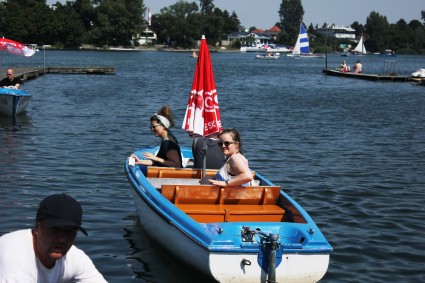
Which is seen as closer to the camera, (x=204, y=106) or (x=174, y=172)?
(x=204, y=106)

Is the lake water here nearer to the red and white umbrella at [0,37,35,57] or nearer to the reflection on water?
the reflection on water

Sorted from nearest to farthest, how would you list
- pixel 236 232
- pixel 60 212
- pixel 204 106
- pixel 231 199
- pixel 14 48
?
1. pixel 60 212
2. pixel 236 232
3. pixel 231 199
4. pixel 204 106
5. pixel 14 48

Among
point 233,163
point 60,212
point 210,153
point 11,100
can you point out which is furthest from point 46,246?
point 11,100

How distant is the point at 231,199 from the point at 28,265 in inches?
243

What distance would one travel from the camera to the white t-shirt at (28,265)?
3861 millimetres

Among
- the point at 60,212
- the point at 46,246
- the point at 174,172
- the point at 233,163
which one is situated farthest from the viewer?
the point at 174,172

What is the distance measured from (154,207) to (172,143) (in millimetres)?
2265

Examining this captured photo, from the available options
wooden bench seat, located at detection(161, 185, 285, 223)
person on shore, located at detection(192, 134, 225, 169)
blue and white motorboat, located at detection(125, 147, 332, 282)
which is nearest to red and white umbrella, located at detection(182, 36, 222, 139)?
person on shore, located at detection(192, 134, 225, 169)

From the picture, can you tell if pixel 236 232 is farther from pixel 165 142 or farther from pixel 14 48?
pixel 14 48

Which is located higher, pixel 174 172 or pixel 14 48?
pixel 14 48

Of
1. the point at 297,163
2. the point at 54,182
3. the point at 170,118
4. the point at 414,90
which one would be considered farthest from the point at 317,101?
the point at 170,118

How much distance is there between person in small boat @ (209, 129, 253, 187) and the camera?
31.3 feet

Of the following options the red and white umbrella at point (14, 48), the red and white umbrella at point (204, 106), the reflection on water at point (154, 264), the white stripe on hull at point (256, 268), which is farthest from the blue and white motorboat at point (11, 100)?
the white stripe on hull at point (256, 268)

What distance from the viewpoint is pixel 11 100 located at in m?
25.0
